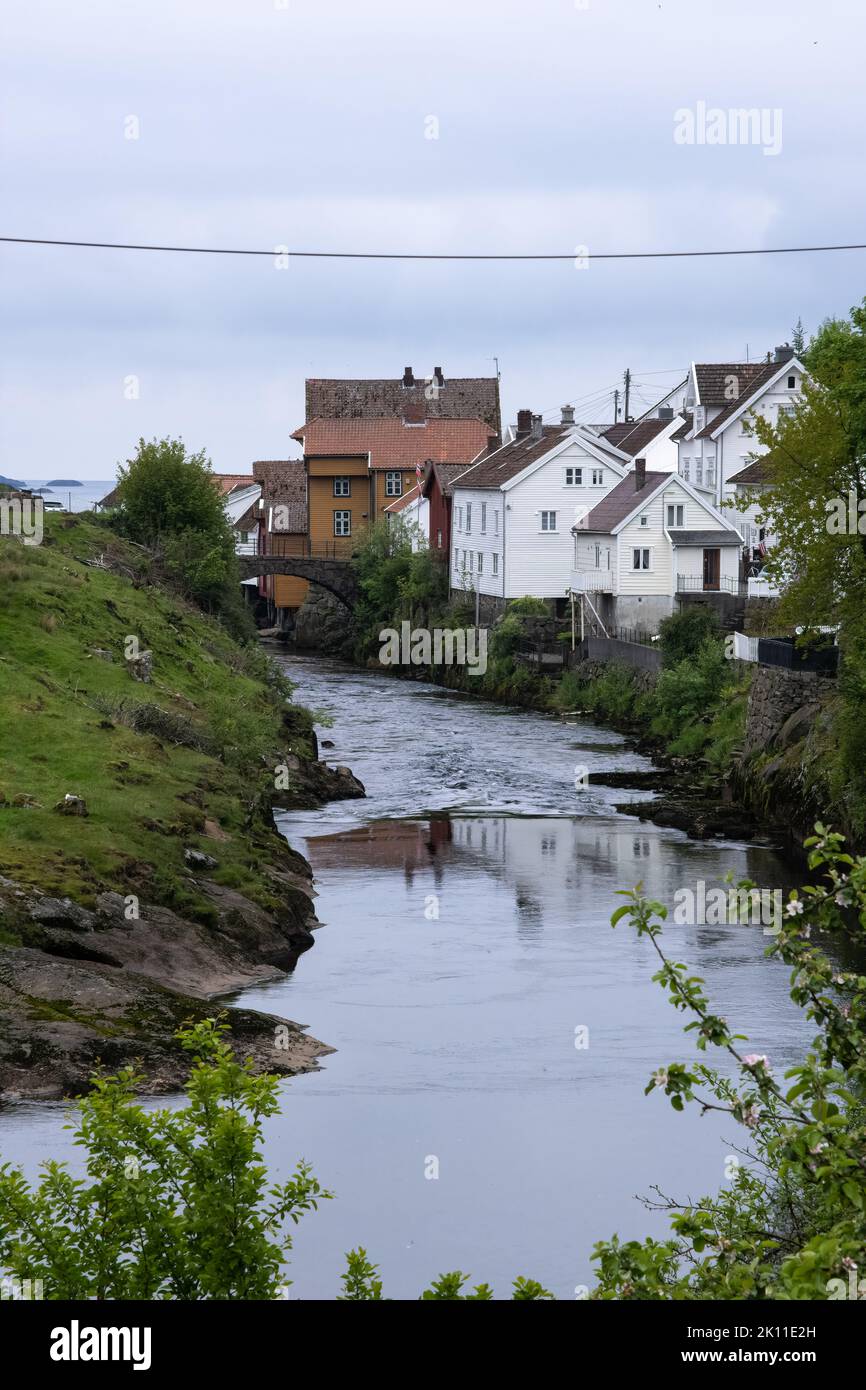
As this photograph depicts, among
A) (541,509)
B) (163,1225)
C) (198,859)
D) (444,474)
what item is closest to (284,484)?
(444,474)

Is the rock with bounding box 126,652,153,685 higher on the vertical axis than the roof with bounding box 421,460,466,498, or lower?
lower

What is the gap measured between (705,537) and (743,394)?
14343mm

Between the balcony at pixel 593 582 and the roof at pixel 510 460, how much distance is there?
586cm

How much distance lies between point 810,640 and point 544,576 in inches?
1273

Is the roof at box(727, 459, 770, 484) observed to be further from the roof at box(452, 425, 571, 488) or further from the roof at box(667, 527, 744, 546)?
the roof at box(452, 425, 571, 488)

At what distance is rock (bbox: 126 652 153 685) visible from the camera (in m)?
42.0

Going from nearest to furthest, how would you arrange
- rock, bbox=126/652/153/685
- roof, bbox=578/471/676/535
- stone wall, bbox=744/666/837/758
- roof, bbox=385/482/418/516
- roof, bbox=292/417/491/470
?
1. rock, bbox=126/652/153/685
2. stone wall, bbox=744/666/837/758
3. roof, bbox=578/471/676/535
4. roof, bbox=385/482/418/516
5. roof, bbox=292/417/491/470

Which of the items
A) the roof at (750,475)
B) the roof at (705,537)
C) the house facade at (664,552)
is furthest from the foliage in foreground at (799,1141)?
the roof at (705,537)

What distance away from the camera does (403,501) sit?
94.8 metres

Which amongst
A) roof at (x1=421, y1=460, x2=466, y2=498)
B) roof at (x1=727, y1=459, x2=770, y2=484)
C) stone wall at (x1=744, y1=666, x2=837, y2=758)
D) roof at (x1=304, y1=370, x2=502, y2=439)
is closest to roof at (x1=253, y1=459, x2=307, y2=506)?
roof at (x1=304, y1=370, x2=502, y2=439)

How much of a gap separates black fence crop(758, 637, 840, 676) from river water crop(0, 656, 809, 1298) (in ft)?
19.6

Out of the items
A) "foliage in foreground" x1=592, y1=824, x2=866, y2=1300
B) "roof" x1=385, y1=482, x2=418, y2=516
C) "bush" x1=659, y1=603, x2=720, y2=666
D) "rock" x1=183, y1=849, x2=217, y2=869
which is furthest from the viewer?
"roof" x1=385, y1=482, x2=418, y2=516
